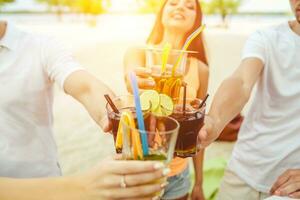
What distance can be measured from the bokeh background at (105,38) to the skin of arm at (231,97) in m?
1.71

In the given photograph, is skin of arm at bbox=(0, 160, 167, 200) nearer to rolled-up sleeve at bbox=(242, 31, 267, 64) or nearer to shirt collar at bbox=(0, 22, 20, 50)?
shirt collar at bbox=(0, 22, 20, 50)

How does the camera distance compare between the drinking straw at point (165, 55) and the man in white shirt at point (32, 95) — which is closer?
the drinking straw at point (165, 55)

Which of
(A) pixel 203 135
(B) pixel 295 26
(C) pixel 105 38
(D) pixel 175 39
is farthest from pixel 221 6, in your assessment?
(A) pixel 203 135

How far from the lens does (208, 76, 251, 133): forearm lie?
3.97 ft

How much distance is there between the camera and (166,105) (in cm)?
84

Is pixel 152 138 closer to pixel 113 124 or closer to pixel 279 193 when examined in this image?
pixel 113 124

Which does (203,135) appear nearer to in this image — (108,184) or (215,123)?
(215,123)

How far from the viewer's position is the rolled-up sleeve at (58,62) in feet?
4.14

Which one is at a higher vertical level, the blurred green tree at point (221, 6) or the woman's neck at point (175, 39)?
the woman's neck at point (175, 39)

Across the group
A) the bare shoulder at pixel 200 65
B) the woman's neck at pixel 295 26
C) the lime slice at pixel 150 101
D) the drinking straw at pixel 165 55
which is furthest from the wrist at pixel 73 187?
the bare shoulder at pixel 200 65

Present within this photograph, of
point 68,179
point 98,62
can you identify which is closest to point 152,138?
point 68,179

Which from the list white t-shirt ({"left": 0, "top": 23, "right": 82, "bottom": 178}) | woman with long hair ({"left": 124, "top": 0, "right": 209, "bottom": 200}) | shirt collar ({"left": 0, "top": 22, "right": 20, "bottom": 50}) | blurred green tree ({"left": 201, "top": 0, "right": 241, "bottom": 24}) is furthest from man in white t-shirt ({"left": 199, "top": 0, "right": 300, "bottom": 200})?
blurred green tree ({"left": 201, "top": 0, "right": 241, "bottom": 24})

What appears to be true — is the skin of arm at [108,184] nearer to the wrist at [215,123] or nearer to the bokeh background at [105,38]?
the wrist at [215,123]

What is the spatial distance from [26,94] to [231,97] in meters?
0.75
